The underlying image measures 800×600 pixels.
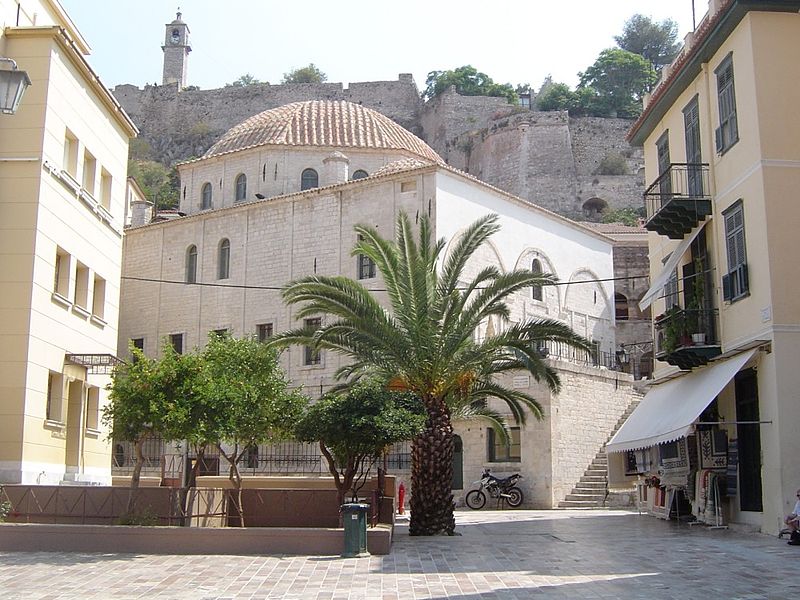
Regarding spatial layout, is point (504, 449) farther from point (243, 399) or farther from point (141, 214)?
point (141, 214)

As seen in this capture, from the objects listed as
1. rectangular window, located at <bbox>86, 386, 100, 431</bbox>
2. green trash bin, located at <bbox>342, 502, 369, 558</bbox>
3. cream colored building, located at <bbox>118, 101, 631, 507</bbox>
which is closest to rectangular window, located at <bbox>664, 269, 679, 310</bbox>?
cream colored building, located at <bbox>118, 101, 631, 507</bbox>

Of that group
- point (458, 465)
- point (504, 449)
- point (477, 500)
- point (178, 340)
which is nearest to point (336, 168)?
point (178, 340)

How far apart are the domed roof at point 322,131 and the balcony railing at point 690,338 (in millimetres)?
22466

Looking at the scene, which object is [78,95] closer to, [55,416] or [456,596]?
[55,416]

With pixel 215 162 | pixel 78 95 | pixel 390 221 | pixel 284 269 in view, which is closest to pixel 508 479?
pixel 390 221

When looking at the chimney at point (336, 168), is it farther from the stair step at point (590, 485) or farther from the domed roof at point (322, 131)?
the stair step at point (590, 485)

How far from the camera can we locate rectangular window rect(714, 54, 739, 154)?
17.4m

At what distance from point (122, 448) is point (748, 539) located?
23.9 meters

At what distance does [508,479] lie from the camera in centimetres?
2677

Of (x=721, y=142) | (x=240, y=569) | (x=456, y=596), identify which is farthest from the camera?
(x=721, y=142)

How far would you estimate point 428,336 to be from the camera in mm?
16891

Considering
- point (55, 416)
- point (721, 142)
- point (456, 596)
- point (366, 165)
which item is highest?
point (366, 165)

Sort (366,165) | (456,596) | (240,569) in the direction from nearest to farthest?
(456,596)
(240,569)
(366,165)

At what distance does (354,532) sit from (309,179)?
86.2ft
